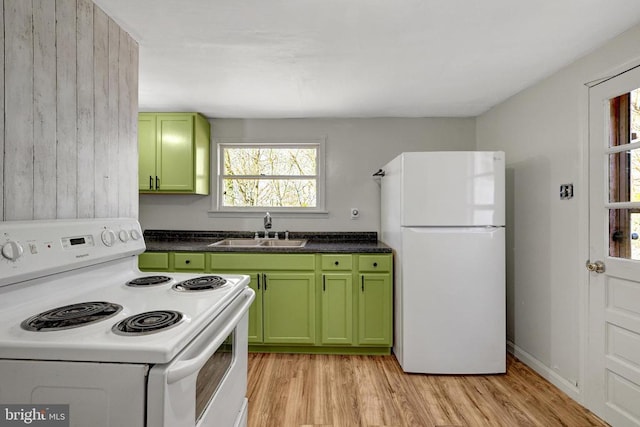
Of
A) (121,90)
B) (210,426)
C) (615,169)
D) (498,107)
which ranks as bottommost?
(210,426)

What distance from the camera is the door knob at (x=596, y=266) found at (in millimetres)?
1830

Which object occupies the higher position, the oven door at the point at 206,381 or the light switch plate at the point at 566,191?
the light switch plate at the point at 566,191

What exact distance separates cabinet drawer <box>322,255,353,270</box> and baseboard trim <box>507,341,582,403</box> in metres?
1.56

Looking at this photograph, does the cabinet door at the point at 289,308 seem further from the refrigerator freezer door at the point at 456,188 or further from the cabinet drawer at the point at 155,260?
the refrigerator freezer door at the point at 456,188

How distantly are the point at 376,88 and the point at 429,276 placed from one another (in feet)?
5.02

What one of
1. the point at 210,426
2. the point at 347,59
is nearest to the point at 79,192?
the point at 210,426

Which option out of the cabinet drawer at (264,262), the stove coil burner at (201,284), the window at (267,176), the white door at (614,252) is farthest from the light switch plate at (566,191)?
the stove coil burner at (201,284)

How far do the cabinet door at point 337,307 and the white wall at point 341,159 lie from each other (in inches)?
31.3

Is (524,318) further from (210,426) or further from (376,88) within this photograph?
(210,426)

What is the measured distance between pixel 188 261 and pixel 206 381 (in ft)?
6.01

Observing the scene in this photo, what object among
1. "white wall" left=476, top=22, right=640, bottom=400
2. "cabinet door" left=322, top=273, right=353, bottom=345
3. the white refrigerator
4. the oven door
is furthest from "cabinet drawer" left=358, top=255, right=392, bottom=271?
the oven door

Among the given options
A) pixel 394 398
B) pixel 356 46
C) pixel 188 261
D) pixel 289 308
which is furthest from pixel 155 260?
pixel 356 46

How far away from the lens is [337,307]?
2656 millimetres

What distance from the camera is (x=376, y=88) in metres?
2.51
